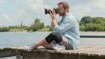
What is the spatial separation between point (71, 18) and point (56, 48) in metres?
0.81

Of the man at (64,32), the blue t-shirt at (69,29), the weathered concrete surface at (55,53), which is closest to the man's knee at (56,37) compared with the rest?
the man at (64,32)

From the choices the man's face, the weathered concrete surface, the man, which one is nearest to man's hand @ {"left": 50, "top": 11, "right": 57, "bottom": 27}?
the man

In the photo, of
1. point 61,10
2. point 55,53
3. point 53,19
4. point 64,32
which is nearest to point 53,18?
Answer: point 53,19

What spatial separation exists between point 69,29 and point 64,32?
0.45 ft

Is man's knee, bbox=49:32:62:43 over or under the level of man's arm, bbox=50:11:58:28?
under

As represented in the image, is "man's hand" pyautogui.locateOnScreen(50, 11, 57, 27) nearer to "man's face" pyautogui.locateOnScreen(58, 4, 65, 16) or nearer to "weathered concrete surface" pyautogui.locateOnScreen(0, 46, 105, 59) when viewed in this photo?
"man's face" pyautogui.locateOnScreen(58, 4, 65, 16)

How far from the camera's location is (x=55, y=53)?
301 inches

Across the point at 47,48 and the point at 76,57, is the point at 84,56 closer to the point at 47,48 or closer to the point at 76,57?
the point at 76,57

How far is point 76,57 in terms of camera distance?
23.7 feet

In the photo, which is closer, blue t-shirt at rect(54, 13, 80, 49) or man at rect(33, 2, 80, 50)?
man at rect(33, 2, 80, 50)

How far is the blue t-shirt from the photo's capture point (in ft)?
26.5

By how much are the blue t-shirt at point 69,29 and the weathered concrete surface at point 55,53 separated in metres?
0.28

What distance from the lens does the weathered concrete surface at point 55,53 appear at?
23.1 ft

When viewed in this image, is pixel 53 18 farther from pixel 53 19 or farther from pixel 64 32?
pixel 64 32
